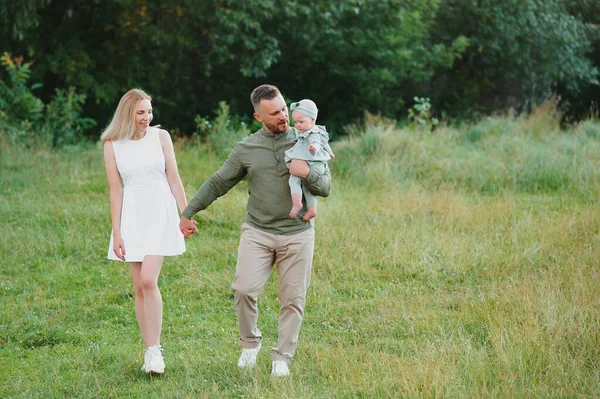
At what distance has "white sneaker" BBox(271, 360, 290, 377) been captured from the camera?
538 cm

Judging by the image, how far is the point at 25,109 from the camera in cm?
1556

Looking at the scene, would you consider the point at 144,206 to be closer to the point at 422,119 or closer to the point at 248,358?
the point at 248,358

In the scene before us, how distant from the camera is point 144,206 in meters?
5.74

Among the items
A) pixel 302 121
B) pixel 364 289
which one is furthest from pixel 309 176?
pixel 364 289

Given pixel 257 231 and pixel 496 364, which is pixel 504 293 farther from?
pixel 257 231

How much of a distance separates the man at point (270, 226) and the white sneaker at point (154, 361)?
618 mm

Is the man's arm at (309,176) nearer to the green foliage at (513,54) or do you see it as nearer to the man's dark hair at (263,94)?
the man's dark hair at (263,94)

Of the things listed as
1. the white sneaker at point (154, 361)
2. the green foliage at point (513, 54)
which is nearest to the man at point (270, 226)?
the white sneaker at point (154, 361)

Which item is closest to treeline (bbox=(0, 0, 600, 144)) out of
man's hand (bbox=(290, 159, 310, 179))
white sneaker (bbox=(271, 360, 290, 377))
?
man's hand (bbox=(290, 159, 310, 179))

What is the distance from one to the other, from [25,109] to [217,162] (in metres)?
4.65

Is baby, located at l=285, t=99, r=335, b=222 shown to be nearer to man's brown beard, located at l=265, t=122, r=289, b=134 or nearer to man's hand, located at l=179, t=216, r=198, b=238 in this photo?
man's brown beard, located at l=265, t=122, r=289, b=134

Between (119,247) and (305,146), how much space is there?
4.85ft

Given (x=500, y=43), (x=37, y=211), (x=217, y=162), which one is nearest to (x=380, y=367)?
(x=37, y=211)

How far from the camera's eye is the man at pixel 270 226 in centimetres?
527
